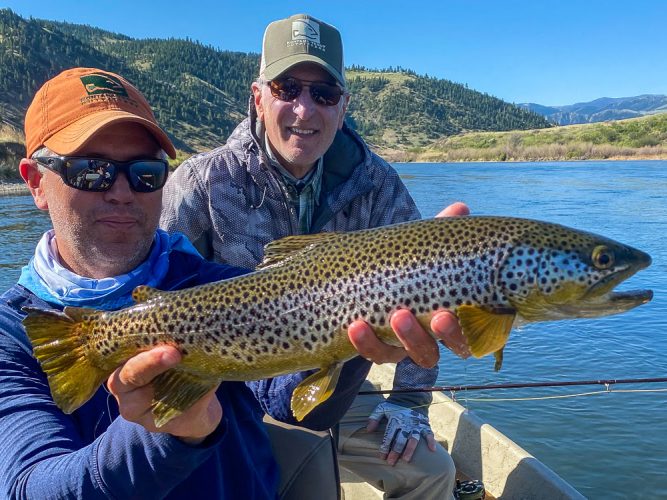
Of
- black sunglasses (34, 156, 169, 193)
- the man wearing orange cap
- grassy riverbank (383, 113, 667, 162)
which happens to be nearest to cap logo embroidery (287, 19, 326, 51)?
the man wearing orange cap

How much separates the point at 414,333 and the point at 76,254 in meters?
1.59

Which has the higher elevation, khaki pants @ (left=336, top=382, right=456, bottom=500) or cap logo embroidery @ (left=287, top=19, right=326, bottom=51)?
cap logo embroidery @ (left=287, top=19, right=326, bottom=51)

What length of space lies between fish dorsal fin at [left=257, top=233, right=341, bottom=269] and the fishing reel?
8.55ft

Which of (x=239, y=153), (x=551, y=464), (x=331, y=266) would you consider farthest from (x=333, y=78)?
(x=551, y=464)

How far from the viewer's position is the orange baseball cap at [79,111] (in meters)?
2.84

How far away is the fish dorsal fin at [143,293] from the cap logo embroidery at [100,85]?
97cm

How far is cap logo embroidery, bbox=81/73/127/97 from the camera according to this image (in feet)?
9.84

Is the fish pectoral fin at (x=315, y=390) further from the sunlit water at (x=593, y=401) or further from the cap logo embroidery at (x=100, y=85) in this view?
the sunlit water at (x=593, y=401)

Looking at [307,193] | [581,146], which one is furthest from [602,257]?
[581,146]

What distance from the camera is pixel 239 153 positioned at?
4504mm

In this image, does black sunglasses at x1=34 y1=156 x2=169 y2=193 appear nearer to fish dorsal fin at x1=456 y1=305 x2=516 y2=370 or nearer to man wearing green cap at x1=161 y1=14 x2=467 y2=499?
man wearing green cap at x1=161 y1=14 x2=467 y2=499

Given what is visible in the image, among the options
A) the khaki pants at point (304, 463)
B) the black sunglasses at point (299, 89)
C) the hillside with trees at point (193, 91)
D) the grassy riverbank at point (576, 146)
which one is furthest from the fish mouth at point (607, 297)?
the grassy riverbank at point (576, 146)

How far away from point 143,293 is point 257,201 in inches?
71.9

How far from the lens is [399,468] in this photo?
4.17m
